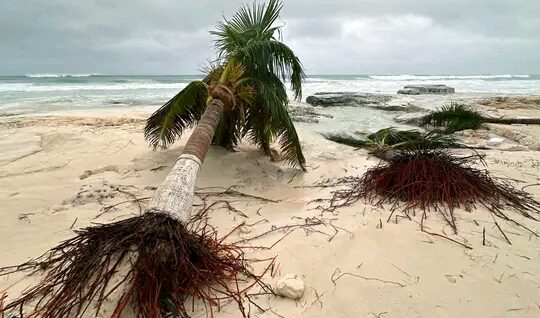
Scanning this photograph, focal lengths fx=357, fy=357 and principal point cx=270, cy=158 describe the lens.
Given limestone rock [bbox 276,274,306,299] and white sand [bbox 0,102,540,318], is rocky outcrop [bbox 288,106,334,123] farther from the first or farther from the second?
limestone rock [bbox 276,274,306,299]

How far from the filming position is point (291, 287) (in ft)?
7.52

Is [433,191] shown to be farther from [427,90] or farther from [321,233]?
[427,90]

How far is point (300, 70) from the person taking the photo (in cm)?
511

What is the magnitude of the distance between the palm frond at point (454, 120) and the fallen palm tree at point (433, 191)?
4.70m

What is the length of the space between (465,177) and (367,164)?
6.12 ft

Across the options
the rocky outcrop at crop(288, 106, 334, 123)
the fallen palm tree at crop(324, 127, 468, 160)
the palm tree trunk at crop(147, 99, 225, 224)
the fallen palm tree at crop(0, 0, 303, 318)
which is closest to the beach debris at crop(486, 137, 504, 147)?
the fallen palm tree at crop(324, 127, 468, 160)

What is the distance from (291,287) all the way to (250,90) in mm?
2908

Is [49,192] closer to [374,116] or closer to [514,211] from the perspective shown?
[514,211]

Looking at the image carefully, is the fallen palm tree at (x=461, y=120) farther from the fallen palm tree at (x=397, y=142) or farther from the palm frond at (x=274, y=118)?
the palm frond at (x=274, y=118)

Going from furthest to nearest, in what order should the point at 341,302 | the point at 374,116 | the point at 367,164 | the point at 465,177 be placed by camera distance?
1. the point at 374,116
2. the point at 367,164
3. the point at 465,177
4. the point at 341,302

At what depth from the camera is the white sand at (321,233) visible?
224 centimetres

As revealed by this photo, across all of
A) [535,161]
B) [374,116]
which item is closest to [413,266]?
[535,161]

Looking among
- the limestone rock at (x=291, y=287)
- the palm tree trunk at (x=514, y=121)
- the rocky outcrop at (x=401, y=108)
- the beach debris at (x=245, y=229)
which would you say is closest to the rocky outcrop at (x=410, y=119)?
the palm tree trunk at (x=514, y=121)

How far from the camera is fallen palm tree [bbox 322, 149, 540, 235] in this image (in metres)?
3.40
